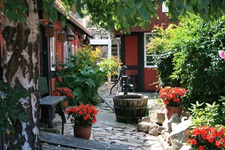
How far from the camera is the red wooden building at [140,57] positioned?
43.7 ft

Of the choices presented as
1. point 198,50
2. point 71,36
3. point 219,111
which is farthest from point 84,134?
point 71,36

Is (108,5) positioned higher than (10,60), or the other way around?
(108,5)

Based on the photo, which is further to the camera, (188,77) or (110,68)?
(110,68)

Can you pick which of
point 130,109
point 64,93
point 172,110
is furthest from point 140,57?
point 172,110

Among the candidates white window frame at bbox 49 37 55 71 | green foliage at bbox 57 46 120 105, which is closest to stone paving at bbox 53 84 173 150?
green foliage at bbox 57 46 120 105

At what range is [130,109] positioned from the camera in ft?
23.0

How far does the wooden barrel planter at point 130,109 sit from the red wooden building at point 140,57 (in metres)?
6.08

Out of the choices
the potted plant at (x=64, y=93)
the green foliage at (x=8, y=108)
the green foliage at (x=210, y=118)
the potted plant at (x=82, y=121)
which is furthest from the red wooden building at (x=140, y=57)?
the green foliage at (x=8, y=108)

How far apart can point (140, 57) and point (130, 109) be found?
6.69 metres

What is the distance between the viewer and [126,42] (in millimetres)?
13578

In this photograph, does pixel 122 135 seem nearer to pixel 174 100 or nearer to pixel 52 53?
pixel 174 100

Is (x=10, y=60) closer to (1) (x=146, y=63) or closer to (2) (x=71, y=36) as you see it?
(2) (x=71, y=36)

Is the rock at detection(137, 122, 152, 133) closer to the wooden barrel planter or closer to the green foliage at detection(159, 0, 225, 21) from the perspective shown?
the wooden barrel planter

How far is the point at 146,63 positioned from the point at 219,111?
8.85m
